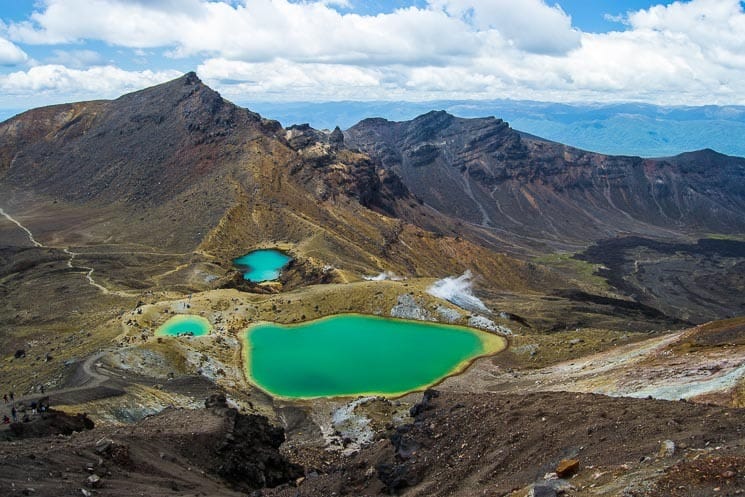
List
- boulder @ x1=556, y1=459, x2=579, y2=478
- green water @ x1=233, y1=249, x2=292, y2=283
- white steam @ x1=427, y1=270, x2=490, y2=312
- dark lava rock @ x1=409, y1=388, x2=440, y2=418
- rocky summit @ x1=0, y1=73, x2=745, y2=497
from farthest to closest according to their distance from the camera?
green water @ x1=233, y1=249, x2=292, y2=283
white steam @ x1=427, y1=270, x2=490, y2=312
dark lava rock @ x1=409, y1=388, x2=440, y2=418
rocky summit @ x1=0, y1=73, x2=745, y2=497
boulder @ x1=556, y1=459, x2=579, y2=478

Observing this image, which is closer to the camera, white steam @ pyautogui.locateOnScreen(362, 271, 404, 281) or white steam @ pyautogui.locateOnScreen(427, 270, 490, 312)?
white steam @ pyautogui.locateOnScreen(427, 270, 490, 312)

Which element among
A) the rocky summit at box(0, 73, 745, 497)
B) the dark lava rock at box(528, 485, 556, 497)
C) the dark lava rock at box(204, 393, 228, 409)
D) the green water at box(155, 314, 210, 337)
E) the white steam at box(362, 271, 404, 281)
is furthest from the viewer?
the white steam at box(362, 271, 404, 281)

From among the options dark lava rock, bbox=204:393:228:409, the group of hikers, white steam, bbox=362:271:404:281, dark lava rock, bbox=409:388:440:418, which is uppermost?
dark lava rock, bbox=409:388:440:418

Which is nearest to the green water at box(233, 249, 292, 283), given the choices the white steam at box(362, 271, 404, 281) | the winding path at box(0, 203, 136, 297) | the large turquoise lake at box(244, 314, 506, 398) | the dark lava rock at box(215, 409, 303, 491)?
the white steam at box(362, 271, 404, 281)

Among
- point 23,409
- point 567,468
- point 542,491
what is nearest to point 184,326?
point 23,409

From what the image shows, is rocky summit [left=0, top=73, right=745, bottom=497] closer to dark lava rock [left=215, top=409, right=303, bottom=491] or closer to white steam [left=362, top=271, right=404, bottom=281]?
dark lava rock [left=215, top=409, right=303, bottom=491]

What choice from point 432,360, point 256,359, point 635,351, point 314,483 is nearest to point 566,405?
point 314,483

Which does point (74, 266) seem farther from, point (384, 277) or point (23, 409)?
point (23, 409)

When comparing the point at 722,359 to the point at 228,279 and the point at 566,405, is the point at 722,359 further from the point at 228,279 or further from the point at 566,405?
the point at 228,279
